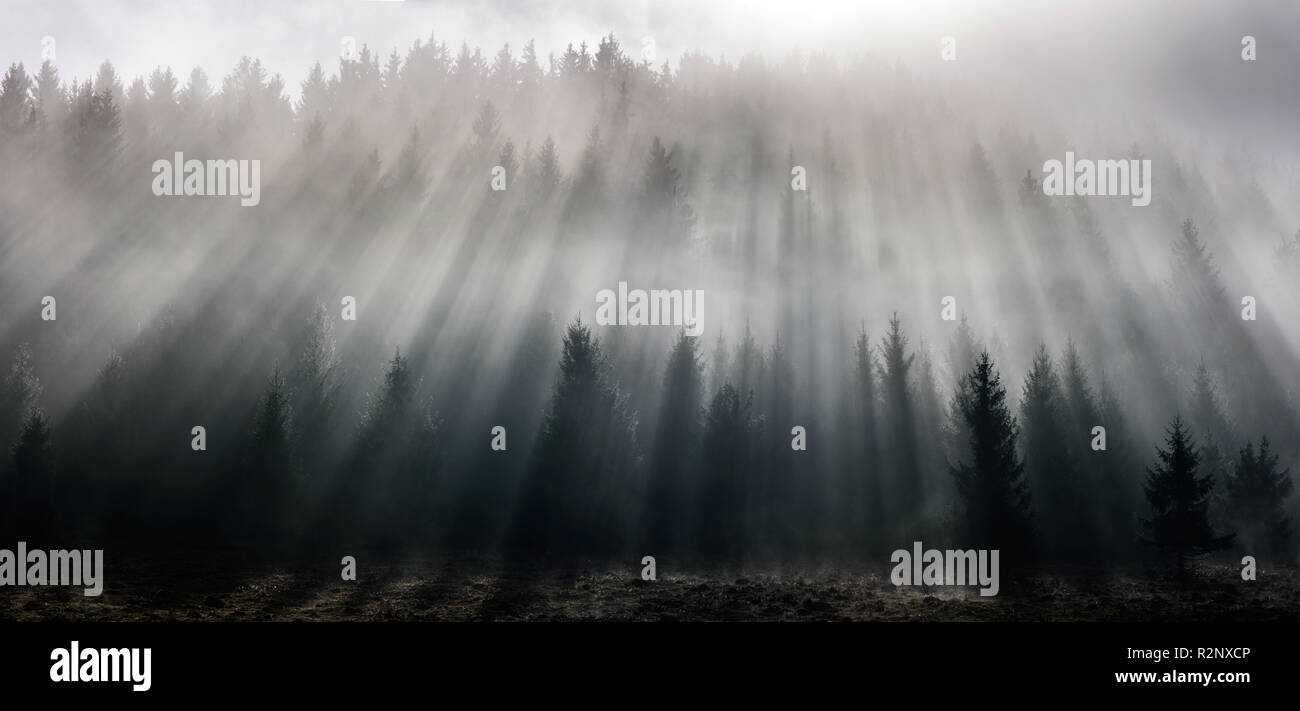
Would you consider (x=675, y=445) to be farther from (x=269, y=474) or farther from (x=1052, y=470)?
(x=1052, y=470)

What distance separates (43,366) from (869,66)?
120 meters

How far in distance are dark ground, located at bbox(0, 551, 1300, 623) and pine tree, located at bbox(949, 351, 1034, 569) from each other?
2.48 m

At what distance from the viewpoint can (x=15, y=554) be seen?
37.2 meters

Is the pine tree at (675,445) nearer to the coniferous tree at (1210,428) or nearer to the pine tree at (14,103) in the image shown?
the coniferous tree at (1210,428)

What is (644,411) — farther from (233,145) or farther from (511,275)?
(233,145)

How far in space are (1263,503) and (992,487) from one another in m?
20.5

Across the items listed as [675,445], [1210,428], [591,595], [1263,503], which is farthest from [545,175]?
[1263,503]

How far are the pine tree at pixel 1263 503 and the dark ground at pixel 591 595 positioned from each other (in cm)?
423

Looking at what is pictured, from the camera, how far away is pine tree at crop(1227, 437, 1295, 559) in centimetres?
4531
